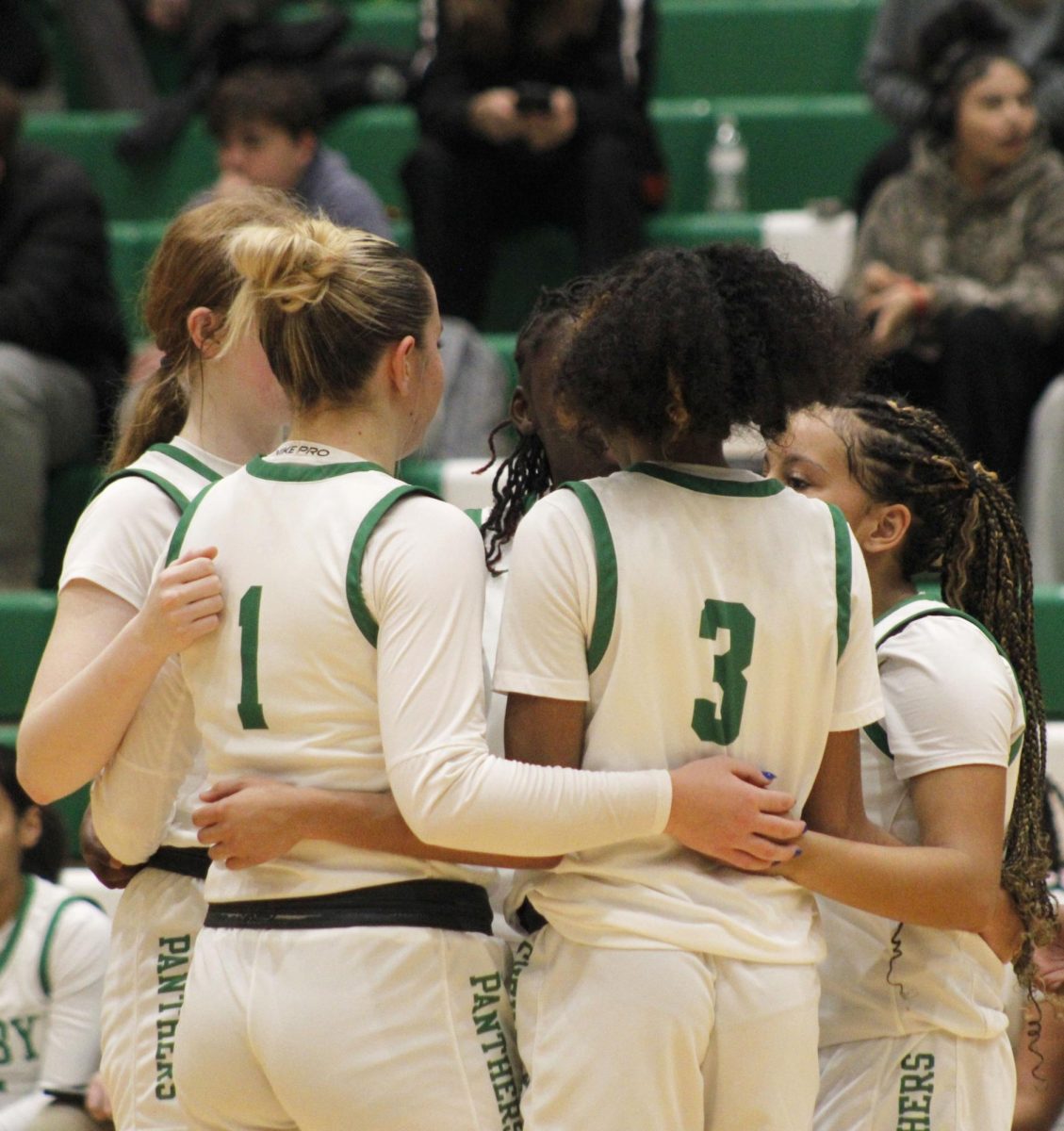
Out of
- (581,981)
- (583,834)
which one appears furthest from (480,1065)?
(583,834)

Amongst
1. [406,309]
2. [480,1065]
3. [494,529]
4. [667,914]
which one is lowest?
[480,1065]

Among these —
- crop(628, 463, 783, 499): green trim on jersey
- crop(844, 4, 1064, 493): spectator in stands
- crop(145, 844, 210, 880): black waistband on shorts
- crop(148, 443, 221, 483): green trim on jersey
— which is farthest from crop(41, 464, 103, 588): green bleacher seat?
crop(628, 463, 783, 499): green trim on jersey

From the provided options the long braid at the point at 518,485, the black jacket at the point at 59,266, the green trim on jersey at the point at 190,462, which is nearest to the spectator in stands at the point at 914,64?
the black jacket at the point at 59,266

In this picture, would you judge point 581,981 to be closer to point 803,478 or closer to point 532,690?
point 532,690

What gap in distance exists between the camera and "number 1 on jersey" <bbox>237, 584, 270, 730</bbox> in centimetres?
166

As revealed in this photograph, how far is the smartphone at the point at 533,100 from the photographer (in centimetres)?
496

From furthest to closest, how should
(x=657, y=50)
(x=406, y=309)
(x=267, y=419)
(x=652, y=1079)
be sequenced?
(x=657, y=50) → (x=267, y=419) → (x=406, y=309) → (x=652, y=1079)

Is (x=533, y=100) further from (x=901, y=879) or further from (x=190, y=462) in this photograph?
(x=901, y=879)

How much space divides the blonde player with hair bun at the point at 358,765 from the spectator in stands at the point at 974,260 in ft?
9.14

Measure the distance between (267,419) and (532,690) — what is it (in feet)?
1.92

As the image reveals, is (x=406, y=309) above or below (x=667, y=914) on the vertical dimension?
above

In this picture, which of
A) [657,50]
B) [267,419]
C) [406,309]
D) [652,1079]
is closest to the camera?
[652,1079]

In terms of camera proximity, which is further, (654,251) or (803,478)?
(803,478)

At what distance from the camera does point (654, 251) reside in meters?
1.72
